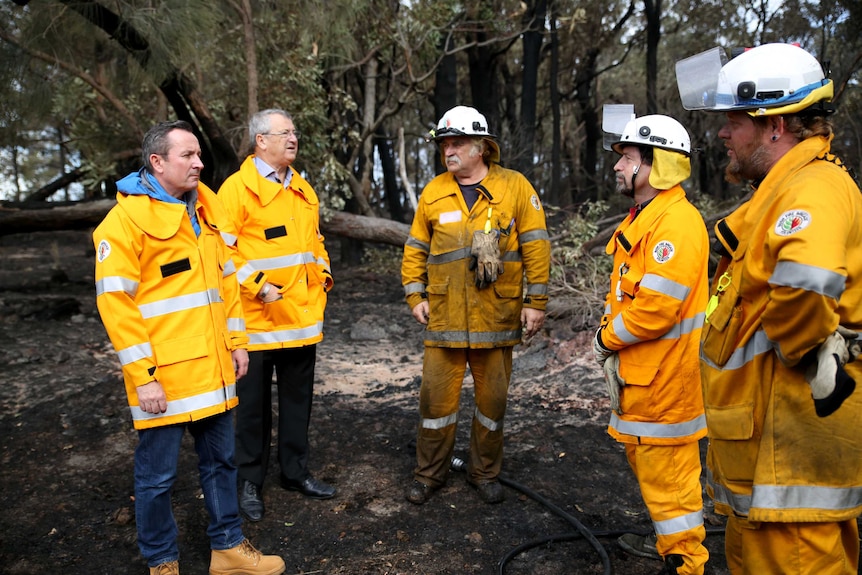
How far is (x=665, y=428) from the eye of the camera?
2984mm

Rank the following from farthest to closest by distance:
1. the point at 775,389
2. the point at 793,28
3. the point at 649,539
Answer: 1. the point at 793,28
2. the point at 649,539
3. the point at 775,389

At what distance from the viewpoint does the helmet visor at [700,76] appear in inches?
96.8

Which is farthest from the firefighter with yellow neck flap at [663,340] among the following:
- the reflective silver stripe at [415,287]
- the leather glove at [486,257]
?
the reflective silver stripe at [415,287]

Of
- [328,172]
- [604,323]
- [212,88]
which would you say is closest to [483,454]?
[604,323]

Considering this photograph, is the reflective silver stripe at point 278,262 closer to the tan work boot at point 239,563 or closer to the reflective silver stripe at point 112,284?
the reflective silver stripe at point 112,284

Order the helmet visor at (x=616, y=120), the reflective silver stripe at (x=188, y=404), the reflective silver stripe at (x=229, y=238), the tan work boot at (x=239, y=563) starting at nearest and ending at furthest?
the reflective silver stripe at (x=188, y=404) < the tan work boot at (x=239, y=563) < the helmet visor at (x=616, y=120) < the reflective silver stripe at (x=229, y=238)

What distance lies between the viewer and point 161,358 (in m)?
2.90

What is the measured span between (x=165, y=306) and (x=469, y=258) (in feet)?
5.70

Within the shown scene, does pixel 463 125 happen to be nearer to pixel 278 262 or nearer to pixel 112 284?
pixel 278 262

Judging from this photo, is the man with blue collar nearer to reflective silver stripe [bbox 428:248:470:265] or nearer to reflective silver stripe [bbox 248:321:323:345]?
reflective silver stripe [bbox 248:321:323:345]

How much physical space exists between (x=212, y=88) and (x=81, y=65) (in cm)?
246

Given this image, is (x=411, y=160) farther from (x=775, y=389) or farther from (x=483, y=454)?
(x=775, y=389)

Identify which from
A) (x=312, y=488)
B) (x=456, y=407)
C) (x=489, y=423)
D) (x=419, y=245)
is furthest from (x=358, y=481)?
(x=419, y=245)

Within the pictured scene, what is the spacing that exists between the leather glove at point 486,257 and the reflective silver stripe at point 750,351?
1.83 meters
